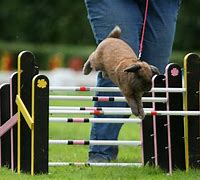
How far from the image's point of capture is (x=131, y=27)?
7938 millimetres

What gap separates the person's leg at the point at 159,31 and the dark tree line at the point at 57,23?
99.8 ft

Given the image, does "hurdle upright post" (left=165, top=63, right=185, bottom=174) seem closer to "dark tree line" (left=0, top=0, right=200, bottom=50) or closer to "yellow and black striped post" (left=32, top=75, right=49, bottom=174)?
"yellow and black striped post" (left=32, top=75, right=49, bottom=174)

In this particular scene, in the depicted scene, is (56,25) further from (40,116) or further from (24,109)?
(40,116)

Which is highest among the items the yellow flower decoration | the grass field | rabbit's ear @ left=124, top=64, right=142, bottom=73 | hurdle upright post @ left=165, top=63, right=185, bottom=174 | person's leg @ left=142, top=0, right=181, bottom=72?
person's leg @ left=142, top=0, right=181, bottom=72

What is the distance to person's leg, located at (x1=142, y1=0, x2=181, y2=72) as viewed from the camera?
8.10 m

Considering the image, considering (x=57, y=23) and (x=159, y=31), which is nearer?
(x=159, y=31)

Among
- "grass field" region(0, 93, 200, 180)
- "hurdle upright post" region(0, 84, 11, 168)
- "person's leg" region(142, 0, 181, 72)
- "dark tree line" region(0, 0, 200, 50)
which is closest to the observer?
"grass field" region(0, 93, 200, 180)

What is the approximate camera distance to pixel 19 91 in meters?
7.18

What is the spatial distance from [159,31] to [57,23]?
107 feet

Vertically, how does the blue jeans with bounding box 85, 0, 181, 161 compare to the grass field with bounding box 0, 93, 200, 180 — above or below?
above

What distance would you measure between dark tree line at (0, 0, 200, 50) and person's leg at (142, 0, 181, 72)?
99.8 feet

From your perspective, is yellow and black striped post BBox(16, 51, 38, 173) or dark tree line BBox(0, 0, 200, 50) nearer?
yellow and black striped post BBox(16, 51, 38, 173)

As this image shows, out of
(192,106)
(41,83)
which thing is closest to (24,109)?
(41,83)

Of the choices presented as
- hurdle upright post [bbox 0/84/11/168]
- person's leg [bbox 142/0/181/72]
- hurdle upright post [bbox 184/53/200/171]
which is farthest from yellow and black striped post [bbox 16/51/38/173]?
person's leg [bbox 142/0/181/72]
